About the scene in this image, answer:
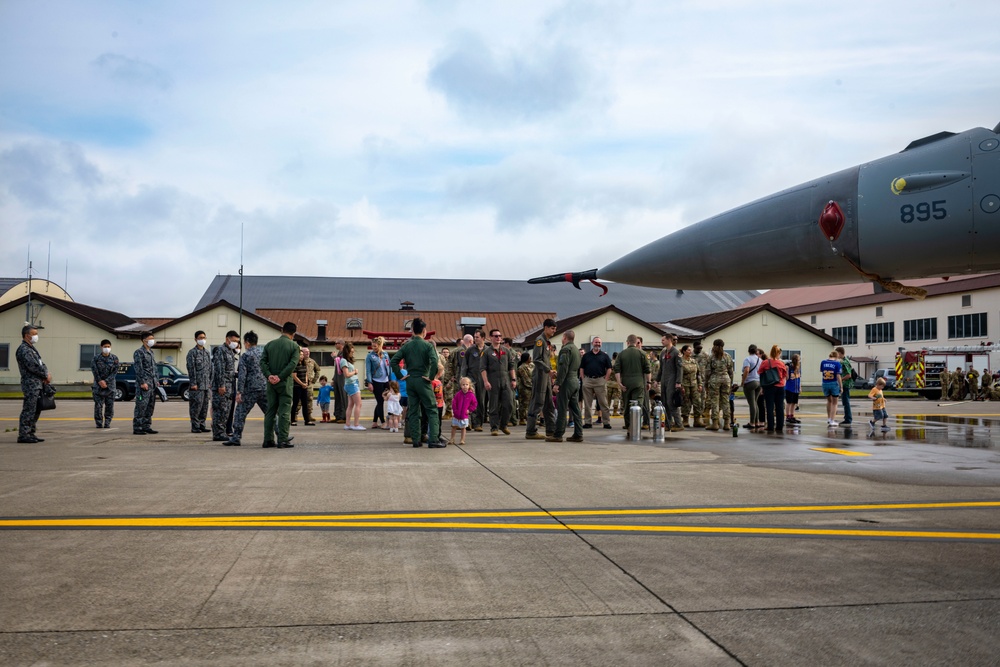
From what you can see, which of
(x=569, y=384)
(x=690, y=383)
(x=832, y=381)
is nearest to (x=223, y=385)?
(x=569, y=384)

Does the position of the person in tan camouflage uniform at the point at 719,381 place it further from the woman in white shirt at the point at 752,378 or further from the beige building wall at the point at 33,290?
the beige building wall at the point at 33,290

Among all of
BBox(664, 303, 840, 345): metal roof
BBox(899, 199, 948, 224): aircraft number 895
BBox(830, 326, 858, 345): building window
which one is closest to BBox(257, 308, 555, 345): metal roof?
BBox(664, 303, 840, 345): metal roof

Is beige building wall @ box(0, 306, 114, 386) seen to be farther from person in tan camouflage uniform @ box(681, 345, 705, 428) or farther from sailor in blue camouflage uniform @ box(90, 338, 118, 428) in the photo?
person in tan camouflage uniform @ box(681, 345, 705, 428)

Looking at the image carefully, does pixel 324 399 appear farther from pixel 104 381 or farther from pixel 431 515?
pixel 431 515

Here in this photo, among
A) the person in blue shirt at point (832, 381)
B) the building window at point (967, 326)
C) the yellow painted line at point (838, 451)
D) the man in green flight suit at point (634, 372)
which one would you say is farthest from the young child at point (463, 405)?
the building window at point (967, 326)

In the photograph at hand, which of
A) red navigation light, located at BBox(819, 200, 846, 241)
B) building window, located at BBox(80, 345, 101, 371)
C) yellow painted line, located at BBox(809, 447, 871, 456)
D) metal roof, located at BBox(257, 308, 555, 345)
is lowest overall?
yellow painted line, located at BBox(809, 447, 871, 456)

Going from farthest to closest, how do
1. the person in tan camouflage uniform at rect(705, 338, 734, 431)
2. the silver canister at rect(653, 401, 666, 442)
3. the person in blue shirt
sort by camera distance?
the person in blue shirt < the person in tan camouflage uniform at rect(705, 338, 734, 431) < the silver canister at rect(653, 401, 666, 442)

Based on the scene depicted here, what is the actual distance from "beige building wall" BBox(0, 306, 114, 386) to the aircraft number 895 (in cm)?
4198

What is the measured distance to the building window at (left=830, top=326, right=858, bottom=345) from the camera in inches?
2117

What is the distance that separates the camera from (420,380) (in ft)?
36.9

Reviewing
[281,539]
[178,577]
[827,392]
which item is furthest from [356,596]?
[827,392]

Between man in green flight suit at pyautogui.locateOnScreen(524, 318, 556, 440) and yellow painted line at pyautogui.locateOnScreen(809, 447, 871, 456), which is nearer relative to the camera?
yellow painted line at pyautogui.locateOnScreen(809, 447, 871, 456)

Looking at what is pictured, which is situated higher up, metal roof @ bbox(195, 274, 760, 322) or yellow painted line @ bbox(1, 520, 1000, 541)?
metal roof @ bbox(195, 274, 760, 322)

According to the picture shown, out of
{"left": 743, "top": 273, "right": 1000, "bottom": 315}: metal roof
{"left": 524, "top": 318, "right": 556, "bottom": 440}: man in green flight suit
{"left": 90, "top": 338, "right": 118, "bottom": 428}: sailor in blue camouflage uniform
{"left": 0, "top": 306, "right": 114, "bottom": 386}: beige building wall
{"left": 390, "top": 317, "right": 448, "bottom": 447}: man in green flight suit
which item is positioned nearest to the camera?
A: {"left": 390, "top": 317, "right": 448, "bottom": 447}: man in green flight suit
